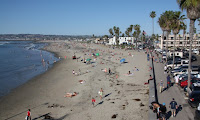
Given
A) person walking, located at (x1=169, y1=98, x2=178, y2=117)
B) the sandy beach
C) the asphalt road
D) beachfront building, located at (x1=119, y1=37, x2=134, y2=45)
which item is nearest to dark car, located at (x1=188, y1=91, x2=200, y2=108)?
the asphalt road

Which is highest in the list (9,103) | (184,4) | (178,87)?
(184,4)

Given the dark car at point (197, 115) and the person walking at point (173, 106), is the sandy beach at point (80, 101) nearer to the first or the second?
the person walking at point (173, 106)

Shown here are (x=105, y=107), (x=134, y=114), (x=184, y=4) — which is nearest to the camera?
(x=134, y=114)

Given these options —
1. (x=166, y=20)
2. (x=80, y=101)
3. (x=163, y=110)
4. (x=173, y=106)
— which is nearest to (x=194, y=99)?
(x=173, y=106)

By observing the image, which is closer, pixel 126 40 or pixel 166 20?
pixel 166 20

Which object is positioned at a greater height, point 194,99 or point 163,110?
point 194,99

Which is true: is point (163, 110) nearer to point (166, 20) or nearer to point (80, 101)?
point (80, 101)

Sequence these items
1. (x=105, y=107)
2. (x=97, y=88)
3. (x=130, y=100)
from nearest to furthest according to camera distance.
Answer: (x=105, y=107) < (x=130, y=100) < (x=97, y=88)

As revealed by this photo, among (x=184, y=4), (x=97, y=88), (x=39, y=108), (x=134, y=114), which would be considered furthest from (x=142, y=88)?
(x=39, y=108)

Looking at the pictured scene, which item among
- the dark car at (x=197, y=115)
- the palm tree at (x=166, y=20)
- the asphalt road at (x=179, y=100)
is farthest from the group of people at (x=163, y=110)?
the palm tree at (x=166, y=20)

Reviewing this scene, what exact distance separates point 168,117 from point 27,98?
16.2 meters

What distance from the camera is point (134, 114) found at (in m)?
14.1

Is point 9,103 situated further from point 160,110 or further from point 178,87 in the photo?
point 178,87

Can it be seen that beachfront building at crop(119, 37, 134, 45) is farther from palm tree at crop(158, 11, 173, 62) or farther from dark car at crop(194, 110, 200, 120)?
dark car at crop(194, 110, 200, 120)
